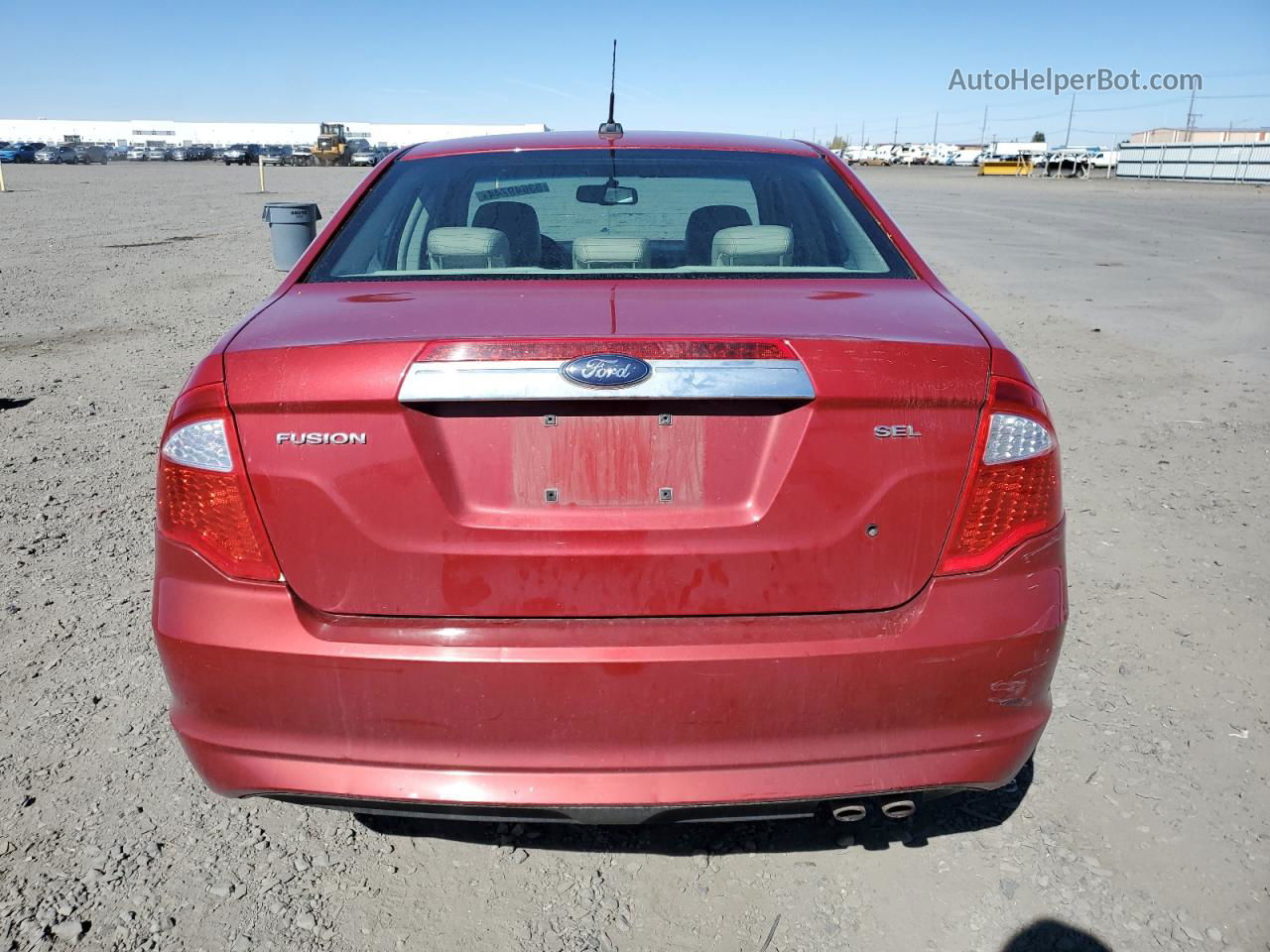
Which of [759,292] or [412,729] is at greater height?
[759,292]

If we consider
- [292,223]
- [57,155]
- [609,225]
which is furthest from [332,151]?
[609,225]

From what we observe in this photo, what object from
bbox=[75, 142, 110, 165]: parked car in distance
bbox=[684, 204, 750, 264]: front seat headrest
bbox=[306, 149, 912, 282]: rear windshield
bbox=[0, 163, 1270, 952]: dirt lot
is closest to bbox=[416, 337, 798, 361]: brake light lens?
bbox=[306, 149, 912, 282]: rear windshield

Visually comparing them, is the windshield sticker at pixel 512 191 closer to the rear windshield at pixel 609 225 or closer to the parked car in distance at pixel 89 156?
the rear windshield at pixel 609 225

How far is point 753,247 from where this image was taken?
2703 millimetres

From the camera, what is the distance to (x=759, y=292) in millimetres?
2219

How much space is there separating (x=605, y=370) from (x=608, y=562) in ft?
1.17

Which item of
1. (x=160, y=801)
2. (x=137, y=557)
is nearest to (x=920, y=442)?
(x=160, y=801)

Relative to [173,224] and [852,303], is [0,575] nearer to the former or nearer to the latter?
[852,303]

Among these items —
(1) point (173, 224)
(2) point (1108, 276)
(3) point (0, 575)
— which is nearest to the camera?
(3) point (0, 575)

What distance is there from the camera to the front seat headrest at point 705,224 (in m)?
2.78

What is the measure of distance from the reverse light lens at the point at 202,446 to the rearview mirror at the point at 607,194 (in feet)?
5.42

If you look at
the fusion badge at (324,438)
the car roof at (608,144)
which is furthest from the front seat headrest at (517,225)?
the fusion badge at (324,438)

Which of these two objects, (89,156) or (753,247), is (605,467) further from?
(89,156)

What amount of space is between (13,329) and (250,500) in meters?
8.89
